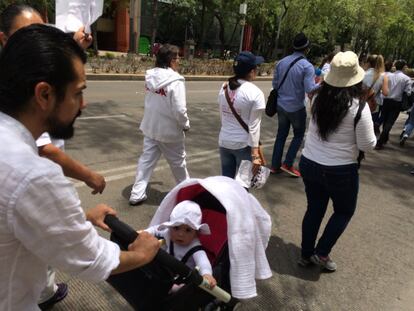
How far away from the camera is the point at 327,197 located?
11.8 feet

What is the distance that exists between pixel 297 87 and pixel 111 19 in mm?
28001

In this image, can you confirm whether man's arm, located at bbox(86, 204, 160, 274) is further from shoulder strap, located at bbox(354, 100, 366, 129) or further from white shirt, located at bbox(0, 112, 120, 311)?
shoulder strap, located at bbox(354, 100, 366, 129)

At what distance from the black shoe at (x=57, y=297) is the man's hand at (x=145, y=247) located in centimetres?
155

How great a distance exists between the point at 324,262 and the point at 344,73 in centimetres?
163

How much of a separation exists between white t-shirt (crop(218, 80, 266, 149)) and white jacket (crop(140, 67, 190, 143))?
1.51 ft

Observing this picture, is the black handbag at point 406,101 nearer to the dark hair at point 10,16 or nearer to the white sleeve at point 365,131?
the white sleeve at point 365,131

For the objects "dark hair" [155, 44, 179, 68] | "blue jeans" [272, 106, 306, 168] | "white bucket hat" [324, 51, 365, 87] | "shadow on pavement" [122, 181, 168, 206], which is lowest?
"shadow on pavement" [122, 181, 168, 206]

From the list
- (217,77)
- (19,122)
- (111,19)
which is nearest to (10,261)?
(19,122)

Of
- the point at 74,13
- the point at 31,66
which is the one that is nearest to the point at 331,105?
the point at 74,13

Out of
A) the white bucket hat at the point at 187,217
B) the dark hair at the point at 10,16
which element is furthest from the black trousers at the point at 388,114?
the dark hair at the point at 10,16

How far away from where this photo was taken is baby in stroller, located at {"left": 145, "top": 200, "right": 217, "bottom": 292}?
2.42 m

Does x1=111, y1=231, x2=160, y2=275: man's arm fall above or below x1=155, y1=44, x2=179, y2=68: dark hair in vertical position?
below

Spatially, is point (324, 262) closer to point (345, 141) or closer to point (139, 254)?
point (345, 141)

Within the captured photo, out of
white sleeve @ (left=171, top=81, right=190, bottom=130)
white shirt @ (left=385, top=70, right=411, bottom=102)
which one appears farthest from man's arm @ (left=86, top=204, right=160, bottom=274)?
white shirt @ (left=385, top=70, right=411, bottom=102)
